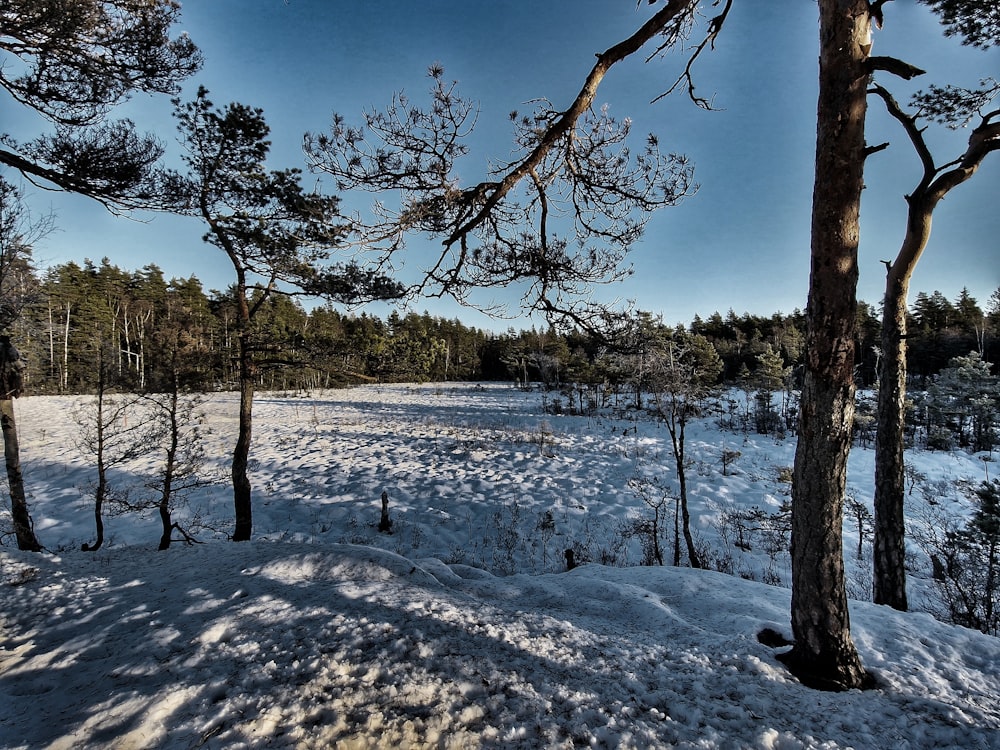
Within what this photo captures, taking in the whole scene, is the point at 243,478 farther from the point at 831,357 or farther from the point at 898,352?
the point at 898,352

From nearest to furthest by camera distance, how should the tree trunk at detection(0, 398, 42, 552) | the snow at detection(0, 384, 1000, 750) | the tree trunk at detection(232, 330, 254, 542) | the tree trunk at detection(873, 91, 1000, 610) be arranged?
1. the snow at detection(0, 384, 1000, 750)
2. the tree trunk at detection(873, 91, 1000, 610)
3. the tree trunk at detection(0, 398, 42, 552)
4. the tree trunk at detection(232, 330, 254, 542)

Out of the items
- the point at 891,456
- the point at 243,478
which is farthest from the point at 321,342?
the point at 891,456

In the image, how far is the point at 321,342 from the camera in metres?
7.41

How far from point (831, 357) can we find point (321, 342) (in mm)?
7292

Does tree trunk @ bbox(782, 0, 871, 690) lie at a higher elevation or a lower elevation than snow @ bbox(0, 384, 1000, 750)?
higher

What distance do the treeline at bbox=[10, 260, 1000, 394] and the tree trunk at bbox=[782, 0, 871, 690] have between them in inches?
67.8

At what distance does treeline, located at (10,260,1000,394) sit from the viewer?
7543 mm

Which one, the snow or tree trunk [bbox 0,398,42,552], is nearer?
the snow

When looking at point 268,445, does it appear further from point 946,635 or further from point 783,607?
point 946,635

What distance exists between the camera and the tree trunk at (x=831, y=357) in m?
2.44

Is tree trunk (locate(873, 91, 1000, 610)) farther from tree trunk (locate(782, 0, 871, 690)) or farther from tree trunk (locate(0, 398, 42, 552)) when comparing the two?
tree trunk (locate(0, 398, 42, 552))

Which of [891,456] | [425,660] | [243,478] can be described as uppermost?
[891,456]

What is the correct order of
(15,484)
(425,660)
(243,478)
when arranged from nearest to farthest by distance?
1. (425,660)
2. (15,484)
3. (243,478)

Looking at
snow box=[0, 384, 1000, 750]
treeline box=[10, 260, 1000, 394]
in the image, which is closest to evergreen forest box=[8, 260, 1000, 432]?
treeline box=[10, 260, 1000, 394]
